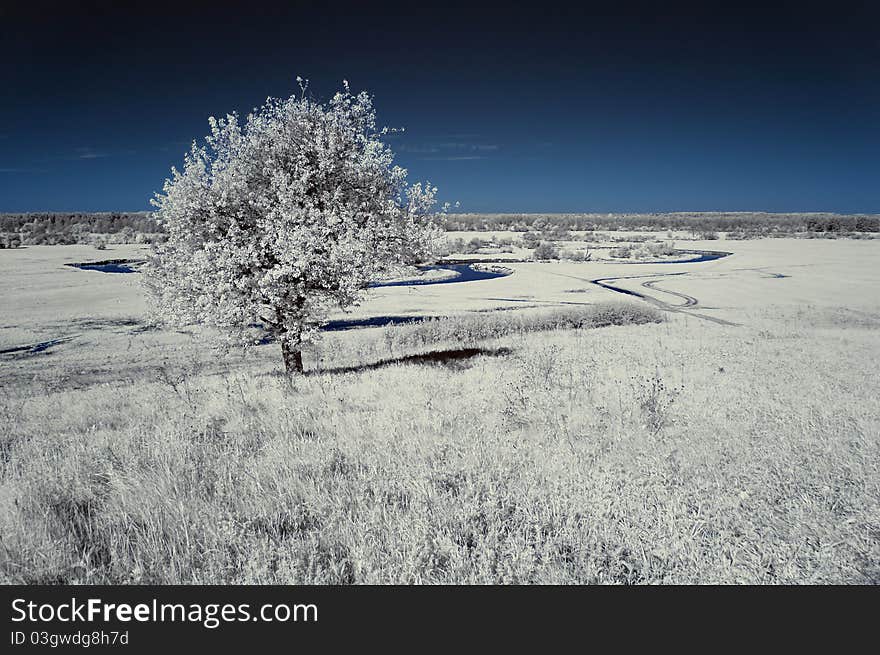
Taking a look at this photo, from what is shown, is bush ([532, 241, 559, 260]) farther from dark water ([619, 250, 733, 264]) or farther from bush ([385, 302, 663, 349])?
bush ([385, 302, 663, 349])

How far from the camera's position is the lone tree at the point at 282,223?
41.9 ft

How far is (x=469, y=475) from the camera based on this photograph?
5.73 metres

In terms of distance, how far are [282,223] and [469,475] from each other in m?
9.16

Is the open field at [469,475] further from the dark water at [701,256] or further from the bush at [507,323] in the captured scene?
the dark water at [701,256]

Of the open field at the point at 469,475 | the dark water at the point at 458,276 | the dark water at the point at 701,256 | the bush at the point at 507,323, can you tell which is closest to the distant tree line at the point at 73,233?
the dark water at the point at 458,276

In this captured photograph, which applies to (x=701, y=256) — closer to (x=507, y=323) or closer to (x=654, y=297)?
(x=654, y=297)

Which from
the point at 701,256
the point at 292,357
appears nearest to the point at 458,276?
the point at 701,256

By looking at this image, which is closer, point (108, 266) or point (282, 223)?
point (282, 223)

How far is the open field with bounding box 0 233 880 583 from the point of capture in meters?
4.22

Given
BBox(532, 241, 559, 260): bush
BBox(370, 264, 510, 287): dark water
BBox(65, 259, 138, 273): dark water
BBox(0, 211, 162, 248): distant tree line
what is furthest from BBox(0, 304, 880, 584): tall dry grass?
BBox(0, 211, 162, 248): distant tree line

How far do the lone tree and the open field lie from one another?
2.37 metres

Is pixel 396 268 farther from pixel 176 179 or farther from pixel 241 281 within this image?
pixel 176 179

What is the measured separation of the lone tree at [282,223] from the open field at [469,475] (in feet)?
7.79

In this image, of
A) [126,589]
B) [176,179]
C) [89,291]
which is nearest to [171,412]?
[176,179]
